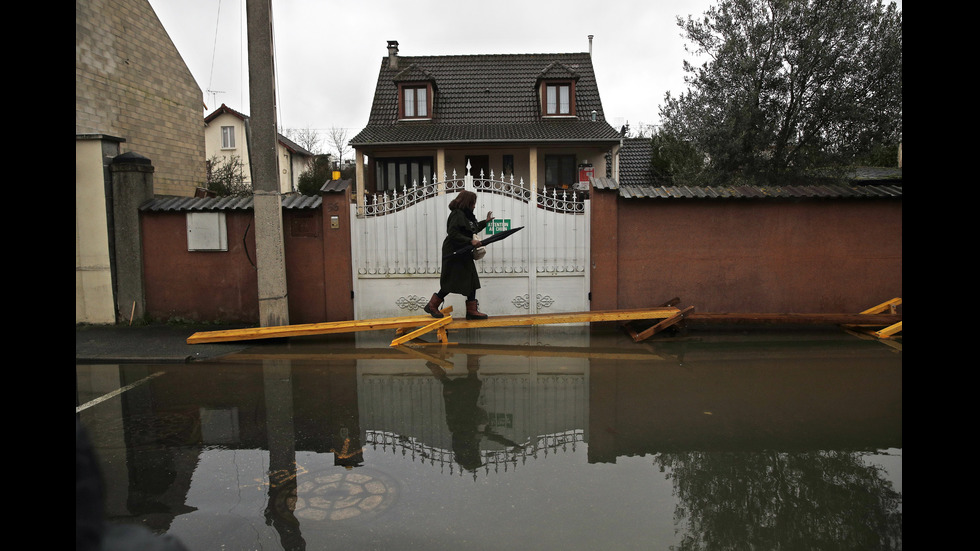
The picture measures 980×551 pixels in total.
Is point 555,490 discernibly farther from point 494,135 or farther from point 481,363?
point 494,135

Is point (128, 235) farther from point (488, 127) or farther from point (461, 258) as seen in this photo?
point (488, 127)

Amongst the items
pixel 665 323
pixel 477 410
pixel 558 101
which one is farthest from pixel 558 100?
pixel 477 410

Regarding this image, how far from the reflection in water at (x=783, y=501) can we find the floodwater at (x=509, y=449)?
0.05 ft

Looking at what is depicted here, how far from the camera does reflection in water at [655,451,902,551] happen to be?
317 cm

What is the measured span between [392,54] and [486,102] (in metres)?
5.24

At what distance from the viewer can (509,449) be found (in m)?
4.41

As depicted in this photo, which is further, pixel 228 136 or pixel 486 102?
pixel 228 136

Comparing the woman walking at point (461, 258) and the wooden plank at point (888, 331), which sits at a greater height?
the woman walking at point (461, 258)

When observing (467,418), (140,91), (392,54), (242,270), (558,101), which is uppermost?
(392,54)

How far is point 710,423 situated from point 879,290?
5.65m

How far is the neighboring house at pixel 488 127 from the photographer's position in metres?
22.1

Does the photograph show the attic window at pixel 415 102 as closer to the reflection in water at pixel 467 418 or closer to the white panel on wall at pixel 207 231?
the white panel on wall at pixel 207 231

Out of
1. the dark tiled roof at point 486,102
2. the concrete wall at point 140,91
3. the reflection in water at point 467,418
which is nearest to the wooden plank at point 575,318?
the reflection in water at point 467,418
